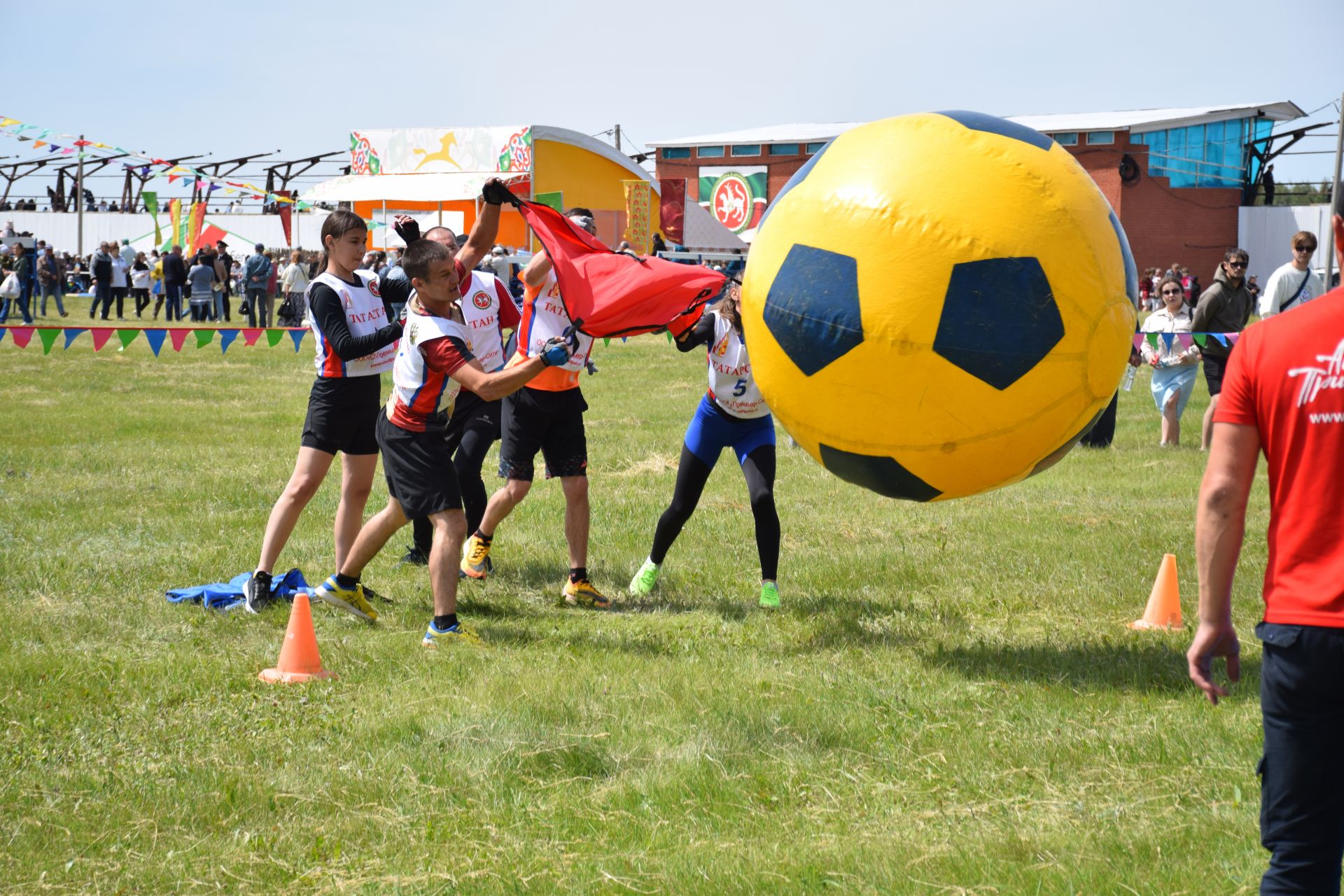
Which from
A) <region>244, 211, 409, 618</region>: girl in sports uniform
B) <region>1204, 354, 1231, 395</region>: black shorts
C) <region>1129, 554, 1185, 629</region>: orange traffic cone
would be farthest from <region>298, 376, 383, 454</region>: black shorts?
<region>1204, 354, 1231, 395</region>: black shorts

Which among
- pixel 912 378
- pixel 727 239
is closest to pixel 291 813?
pixel 912 378

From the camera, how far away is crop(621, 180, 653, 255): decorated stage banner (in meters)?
34.1

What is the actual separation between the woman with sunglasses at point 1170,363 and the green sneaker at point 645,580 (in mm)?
7381

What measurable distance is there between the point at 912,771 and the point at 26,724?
11.4ft

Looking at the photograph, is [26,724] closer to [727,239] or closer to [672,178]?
[727,239]

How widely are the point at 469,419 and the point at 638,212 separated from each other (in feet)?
91.1

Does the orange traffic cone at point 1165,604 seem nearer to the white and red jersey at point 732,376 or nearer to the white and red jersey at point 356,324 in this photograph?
the white and red jersey at point 732,376

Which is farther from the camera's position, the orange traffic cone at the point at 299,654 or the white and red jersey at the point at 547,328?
the white and red jersey at the point at 547,328

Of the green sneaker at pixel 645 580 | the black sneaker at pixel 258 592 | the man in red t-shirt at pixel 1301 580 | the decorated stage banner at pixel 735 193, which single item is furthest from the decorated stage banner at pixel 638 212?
the man in red t-shirt at pixel 1301 580

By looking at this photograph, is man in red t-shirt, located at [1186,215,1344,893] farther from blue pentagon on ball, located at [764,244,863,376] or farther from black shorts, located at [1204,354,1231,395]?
black shorts, located at [1204,354,1231,395]

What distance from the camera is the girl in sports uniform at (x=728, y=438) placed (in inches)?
263

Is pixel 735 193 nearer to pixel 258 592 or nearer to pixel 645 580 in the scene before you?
pixel 645 580

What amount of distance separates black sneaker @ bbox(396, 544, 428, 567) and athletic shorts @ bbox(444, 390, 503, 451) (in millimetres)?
803

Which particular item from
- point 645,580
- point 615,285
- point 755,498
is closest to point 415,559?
point 645,580
